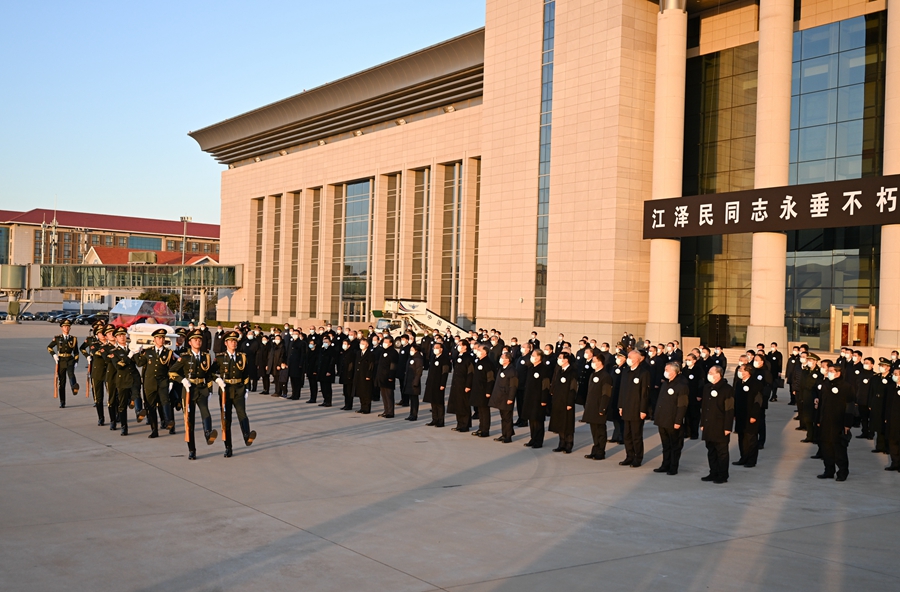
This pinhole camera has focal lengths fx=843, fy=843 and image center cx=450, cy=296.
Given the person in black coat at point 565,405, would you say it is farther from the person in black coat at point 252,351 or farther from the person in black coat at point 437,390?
the person in black coat at point 252,351

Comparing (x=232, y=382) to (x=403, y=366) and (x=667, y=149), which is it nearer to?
(x=403, y=366)

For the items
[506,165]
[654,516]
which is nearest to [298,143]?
[506,165]

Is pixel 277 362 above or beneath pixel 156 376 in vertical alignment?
beneath

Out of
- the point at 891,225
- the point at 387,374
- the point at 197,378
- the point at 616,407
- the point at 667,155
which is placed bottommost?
the point at 616,407

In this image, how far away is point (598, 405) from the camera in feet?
48.8

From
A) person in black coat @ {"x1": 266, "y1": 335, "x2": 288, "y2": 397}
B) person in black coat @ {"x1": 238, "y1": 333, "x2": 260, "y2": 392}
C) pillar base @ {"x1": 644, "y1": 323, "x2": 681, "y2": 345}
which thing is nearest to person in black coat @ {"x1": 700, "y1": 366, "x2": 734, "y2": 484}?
person in black coat @ {"x1": 266, "y1": 335, "x2": 288, "y2": 397}

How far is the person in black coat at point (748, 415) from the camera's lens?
48.2ft

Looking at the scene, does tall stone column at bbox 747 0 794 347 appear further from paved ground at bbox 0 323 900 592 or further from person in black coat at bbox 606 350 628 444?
paved ground at bbox 0 323 900 592

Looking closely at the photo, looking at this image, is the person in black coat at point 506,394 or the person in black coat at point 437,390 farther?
the person in black coat at point 437,390

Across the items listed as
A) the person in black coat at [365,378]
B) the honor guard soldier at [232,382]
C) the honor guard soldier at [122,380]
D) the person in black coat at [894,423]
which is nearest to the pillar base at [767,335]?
the person in black coat at [365,378]

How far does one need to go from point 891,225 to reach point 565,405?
24.7 metres

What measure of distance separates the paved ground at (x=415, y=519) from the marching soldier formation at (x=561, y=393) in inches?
19.8

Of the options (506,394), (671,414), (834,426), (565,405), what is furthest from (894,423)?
(506,394)

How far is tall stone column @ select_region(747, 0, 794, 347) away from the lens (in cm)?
3744
